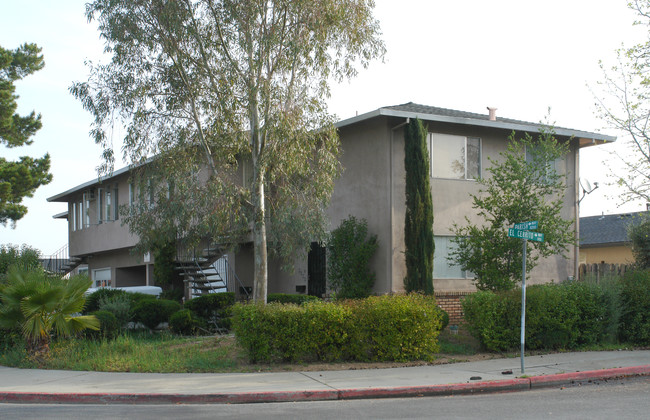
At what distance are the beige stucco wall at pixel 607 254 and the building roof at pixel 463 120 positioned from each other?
12606mm

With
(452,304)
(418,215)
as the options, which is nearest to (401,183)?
(418,215)

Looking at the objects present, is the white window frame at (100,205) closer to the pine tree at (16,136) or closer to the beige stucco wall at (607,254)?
the pine tree at (16,136)

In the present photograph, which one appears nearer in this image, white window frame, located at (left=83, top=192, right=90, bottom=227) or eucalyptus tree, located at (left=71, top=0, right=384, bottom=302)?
eucalyptus tree, located at (left=71, top=0, right=384, bottom=302)

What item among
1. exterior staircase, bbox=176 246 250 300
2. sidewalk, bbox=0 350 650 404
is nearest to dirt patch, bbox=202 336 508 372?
sidewalk, bbox=0 350 650 404

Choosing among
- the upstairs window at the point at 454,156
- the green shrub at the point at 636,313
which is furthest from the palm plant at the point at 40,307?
the green shrub at the point at 636,313

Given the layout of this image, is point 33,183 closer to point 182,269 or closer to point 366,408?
point 182,269

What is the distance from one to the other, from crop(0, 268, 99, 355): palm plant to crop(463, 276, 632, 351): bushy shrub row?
8.60 m

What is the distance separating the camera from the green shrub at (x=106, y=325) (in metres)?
15.2

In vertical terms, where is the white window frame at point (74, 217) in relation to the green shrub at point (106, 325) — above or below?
above

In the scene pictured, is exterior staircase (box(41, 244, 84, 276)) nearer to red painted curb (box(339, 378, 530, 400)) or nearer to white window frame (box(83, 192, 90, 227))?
white window frame (box(83, 192, 90, 227))

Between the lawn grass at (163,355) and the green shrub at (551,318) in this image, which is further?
the green shrub at (551,318)

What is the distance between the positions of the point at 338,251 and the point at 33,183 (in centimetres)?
1891

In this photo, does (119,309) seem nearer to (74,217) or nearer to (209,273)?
(209,273)

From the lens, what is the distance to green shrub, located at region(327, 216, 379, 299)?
18.3 metres
